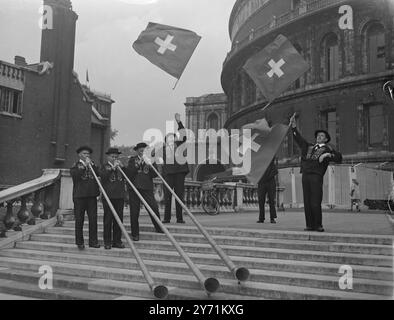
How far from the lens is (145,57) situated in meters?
9.61

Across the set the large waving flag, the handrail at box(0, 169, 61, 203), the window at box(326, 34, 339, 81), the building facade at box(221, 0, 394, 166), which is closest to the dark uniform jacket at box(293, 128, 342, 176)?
the large waving flag

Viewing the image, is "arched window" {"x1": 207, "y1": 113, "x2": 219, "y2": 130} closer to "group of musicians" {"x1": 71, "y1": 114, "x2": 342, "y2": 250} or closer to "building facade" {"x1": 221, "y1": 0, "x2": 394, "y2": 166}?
"building facade" {"x1": 221, "y1": 0, "x2": 394, "y2": 166}

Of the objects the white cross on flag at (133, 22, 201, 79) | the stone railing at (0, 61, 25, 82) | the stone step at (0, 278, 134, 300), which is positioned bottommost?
the stone step at (0, 278, 134, 300)

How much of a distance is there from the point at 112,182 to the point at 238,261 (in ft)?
10.0

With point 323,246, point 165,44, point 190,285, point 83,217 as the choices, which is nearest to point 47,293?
point 190,285

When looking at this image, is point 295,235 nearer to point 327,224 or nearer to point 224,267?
point 224,267

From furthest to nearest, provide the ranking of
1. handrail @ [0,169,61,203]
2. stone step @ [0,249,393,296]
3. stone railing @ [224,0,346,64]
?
stone railing @ [224,0,346,64], handrail @ [0,169,61,203], stone step @ [0,249,393,296]

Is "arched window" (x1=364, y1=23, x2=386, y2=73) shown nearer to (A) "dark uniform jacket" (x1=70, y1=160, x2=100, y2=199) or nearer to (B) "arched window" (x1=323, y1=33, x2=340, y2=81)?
(B) "arched window" (x1=323, y1=33, x2=340, y2=81)

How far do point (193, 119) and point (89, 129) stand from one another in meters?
52.3

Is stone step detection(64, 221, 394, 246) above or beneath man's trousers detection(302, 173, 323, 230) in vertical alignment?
beneath

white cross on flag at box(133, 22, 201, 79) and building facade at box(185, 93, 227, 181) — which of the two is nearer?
white cross on flag at box(133, 22, 201, 79)

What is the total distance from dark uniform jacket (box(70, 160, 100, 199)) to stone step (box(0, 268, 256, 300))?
171 centimetres

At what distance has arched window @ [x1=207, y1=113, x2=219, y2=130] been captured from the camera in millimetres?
78188

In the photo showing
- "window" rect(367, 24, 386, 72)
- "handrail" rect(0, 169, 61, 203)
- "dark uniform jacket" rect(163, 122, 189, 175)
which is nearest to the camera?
"handrail" rect(0, 169, 61, 203)
